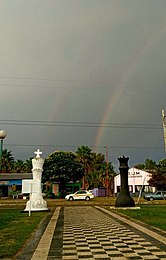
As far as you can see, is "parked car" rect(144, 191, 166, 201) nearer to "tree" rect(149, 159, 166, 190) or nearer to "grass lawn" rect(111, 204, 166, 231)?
"tree" rect(149, 159, 166, 190)

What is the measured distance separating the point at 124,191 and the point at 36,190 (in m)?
7.71

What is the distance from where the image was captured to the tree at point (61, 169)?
5853 cm

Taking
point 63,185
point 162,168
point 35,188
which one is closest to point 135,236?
point 35,188

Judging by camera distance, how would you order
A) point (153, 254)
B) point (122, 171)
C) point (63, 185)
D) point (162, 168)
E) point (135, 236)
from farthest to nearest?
point (162, 168) → point (63, 185) → point (122, 171) → point (135, 236) → point (153, 254)

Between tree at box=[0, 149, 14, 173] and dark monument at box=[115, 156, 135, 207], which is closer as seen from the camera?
dark monument at box=[115, 156, 135, 207]

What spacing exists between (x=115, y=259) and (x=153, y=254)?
1.12 m

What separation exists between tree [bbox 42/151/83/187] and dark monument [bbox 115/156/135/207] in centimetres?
3145

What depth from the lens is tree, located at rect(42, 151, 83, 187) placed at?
58531mm

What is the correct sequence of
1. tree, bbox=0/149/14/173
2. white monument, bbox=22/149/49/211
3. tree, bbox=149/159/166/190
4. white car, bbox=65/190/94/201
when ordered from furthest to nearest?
tree, bbox=0/149/14/173, tree, bbox=149/159/166/190, white car, bbox=65/190/94/201, white monument, bbox=22/149/49/211

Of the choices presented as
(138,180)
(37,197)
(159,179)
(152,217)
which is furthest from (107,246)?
(138,180)

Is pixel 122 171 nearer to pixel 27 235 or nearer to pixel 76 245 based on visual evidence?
pixel 27 235

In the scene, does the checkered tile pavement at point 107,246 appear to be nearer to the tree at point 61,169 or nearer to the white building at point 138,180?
the tree at point 61,169

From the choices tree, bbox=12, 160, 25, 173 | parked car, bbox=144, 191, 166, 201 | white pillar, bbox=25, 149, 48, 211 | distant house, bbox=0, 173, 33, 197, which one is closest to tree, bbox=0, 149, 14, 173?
tree, bbox=12, 160, 25, 173

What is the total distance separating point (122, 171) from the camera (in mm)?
27812
